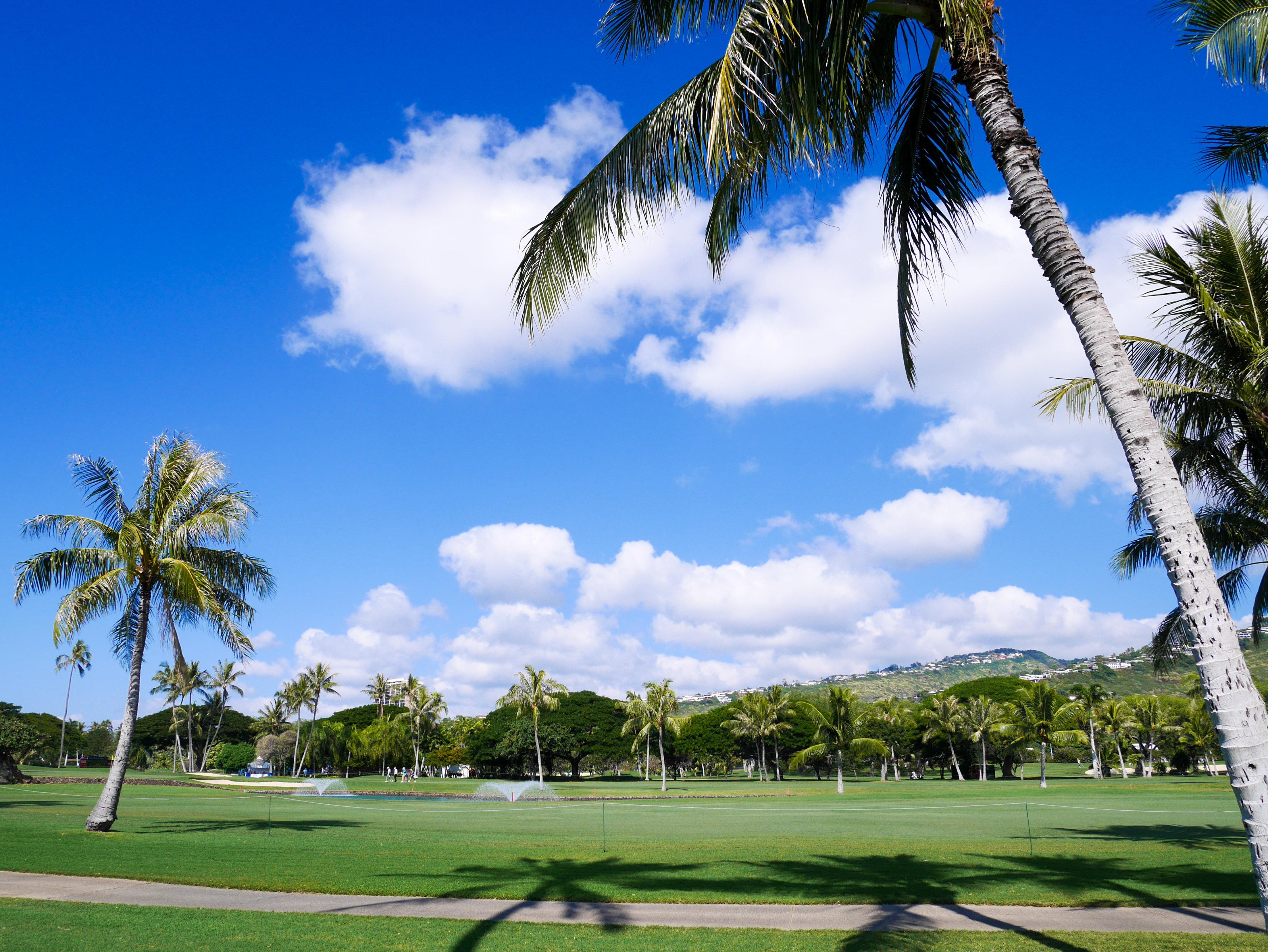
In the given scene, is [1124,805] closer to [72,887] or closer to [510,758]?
[72,887]

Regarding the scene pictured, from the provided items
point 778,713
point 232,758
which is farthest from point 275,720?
point 778,713

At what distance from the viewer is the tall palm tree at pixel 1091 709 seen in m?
76.1

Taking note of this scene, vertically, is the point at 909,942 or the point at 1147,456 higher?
the point at 1147,456

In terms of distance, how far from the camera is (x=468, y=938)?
880cm

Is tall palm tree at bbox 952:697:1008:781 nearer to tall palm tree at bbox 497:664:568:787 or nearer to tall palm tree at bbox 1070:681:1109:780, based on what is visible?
tall palm tree at bbox 1070:681:1109:780

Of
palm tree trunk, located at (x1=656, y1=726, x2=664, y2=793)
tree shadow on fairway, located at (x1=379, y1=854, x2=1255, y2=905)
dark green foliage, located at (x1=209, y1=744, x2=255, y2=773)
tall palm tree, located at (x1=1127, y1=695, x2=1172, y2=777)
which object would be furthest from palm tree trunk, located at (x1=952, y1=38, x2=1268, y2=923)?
dark green foliage, located at (x1=209, y1=744, x2=255, y2=773)

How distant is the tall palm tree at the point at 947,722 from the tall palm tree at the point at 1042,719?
6188 mm

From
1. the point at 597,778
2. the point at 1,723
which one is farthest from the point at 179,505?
the point at 597,778

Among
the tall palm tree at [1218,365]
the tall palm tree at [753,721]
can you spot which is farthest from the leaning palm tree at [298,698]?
the tall palm tree at [1218,365]

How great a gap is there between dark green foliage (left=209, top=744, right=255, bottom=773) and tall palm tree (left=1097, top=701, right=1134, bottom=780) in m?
91.0

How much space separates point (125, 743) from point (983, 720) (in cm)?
7221

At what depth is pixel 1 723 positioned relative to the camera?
Answer: 51469 mm

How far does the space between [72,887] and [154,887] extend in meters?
1.09

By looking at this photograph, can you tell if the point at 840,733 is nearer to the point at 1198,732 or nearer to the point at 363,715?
the point at 1198,732
